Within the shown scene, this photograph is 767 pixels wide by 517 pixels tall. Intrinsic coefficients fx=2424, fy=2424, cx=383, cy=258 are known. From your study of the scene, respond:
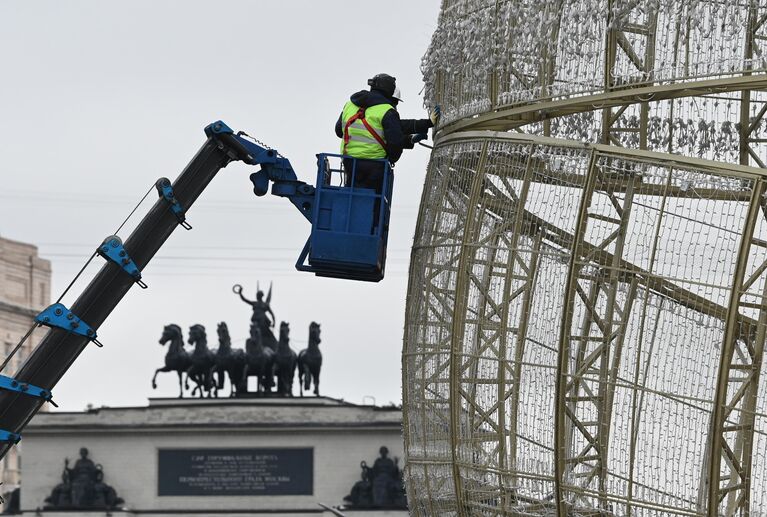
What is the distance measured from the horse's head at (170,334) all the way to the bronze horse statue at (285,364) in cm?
309

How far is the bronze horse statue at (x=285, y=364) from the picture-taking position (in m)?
75.2

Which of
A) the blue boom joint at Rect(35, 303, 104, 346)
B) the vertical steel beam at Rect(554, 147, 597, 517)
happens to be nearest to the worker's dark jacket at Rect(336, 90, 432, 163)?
the vertical steel beam at Rect(554, 147, 597, 517)

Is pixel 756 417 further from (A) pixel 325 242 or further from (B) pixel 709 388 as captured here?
(A) pixel 325 242

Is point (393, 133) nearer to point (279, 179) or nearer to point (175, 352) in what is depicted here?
point (279, 179)

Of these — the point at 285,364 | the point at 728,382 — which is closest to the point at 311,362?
the point at 285,364

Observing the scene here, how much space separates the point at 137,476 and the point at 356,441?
687 centimetres

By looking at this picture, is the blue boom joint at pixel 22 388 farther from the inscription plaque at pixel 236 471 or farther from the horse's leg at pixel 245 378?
the horse's leg at pixel 245 378

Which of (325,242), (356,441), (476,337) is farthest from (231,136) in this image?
(356,441)

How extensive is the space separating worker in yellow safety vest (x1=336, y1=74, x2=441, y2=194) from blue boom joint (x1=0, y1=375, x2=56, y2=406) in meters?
3.45

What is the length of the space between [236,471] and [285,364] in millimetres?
3673

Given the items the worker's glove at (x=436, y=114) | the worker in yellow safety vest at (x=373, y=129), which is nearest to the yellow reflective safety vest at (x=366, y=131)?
the worker in yellow safety vest at (x=373, y=129)

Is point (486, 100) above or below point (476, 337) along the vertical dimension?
above

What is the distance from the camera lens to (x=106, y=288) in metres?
21.8

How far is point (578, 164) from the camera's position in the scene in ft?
65.1
